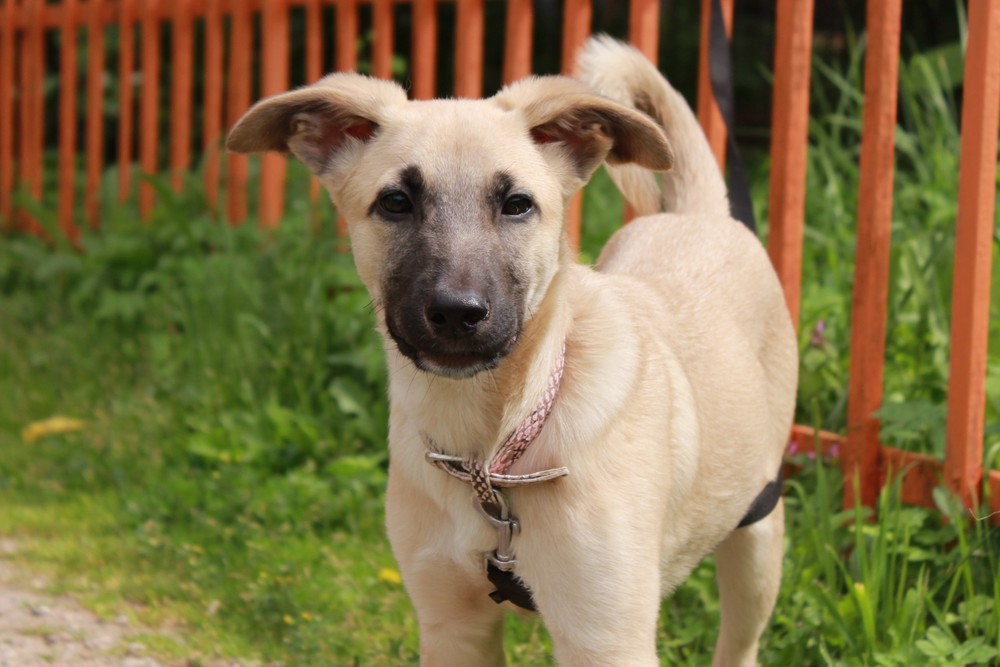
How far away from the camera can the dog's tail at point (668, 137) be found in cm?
402

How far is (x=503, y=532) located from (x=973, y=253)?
5.90 ft

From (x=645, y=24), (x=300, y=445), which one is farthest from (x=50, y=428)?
(x=645, y=24)

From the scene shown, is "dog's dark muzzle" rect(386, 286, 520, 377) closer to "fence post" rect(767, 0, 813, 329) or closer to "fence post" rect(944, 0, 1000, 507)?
"fence post" rect(944, 0, 1000, 507)

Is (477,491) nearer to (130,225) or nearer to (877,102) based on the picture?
(877,102)

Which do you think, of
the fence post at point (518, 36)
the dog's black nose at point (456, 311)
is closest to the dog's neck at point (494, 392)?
the dog's black nose at point (456, 311)

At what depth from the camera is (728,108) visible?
425 centimetres

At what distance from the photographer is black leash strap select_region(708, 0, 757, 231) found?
4227mm

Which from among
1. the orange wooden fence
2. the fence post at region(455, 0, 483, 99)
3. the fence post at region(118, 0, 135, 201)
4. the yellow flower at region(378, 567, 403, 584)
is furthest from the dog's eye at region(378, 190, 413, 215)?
the fence post at region(118, 0, 135, 201)

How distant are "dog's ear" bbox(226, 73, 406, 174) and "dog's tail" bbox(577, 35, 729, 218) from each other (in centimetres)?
88

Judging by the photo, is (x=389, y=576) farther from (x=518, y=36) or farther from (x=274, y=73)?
(x=274, y=73)

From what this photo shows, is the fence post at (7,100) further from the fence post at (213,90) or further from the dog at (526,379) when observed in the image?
the dog at (526,379)

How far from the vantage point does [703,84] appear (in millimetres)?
5188

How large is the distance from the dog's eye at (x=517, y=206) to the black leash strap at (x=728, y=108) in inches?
51.5

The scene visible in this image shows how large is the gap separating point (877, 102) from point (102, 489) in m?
3.61
